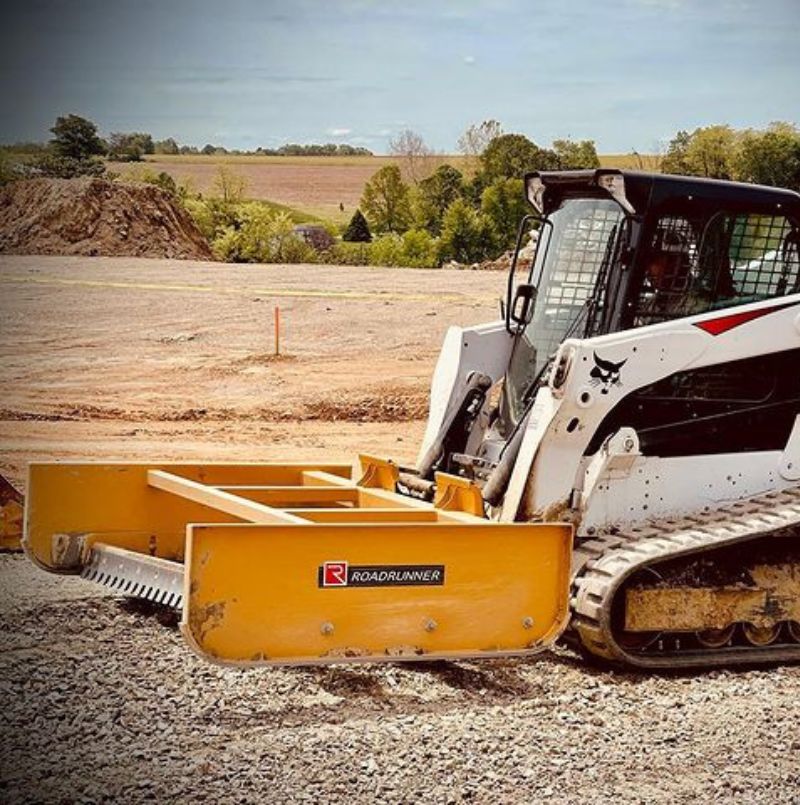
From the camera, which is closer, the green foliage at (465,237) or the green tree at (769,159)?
the green tree at (769,159)

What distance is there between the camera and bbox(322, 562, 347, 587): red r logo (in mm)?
6266

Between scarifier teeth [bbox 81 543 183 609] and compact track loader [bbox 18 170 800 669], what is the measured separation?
0.01 metres

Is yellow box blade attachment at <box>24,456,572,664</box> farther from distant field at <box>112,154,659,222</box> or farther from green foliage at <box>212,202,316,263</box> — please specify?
distant field at <box>112,154,659,222</box>

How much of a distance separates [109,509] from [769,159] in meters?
21.3

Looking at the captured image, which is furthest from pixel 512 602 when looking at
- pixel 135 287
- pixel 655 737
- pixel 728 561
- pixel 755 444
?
pixel 135 287

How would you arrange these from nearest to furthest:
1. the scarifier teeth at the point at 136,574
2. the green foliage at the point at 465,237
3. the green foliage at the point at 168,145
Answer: the scarifier teeth at the point at 136,574, the green foliage at the point at 168,145, the green foliage at the point at 465,237

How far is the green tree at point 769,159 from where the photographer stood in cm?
2606

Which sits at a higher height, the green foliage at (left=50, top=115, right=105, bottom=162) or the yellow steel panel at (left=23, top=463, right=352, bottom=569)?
the green foliage at (left=50, top=115, right=105, bottom=162)

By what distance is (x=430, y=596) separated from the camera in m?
6.45

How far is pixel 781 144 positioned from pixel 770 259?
70.8 ft

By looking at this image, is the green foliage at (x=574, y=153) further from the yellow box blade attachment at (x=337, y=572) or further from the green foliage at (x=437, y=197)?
the yellow box blade attachment at (x=337, y=572)

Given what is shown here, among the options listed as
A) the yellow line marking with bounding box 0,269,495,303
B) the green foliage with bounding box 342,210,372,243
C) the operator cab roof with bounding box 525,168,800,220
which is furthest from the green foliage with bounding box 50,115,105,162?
the operator cab roof with bounding box 525,168,800,220

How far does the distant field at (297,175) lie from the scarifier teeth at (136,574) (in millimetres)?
37308

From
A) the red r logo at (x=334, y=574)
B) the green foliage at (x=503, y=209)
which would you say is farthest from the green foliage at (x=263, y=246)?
the red r logo at (x=334, y=574)
